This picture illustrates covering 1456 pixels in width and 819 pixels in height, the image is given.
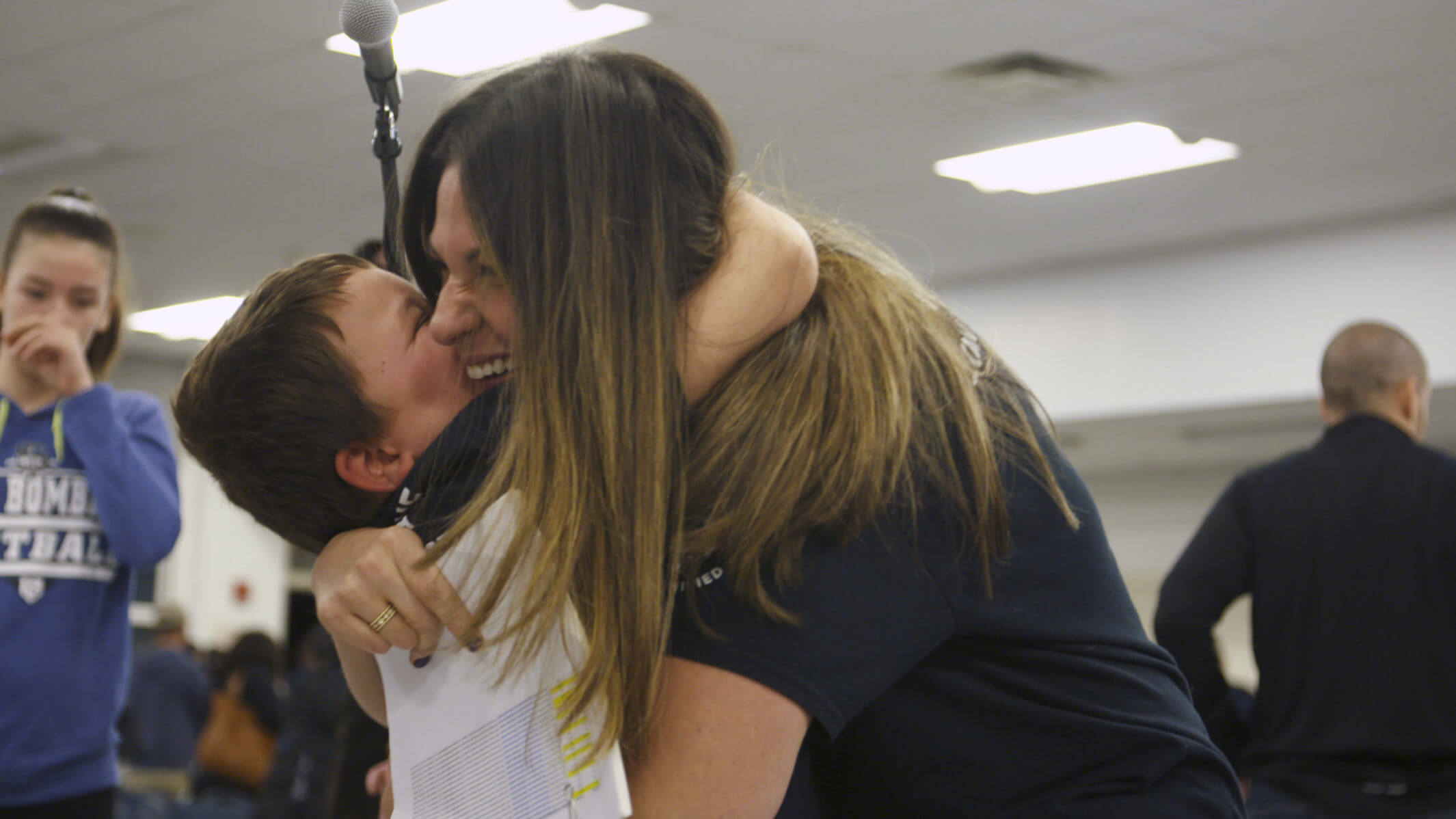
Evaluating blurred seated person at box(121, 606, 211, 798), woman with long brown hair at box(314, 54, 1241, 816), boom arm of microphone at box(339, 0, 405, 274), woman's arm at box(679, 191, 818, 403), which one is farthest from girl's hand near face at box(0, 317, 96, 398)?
blurred seated person at box(121, 606, 211, 798)

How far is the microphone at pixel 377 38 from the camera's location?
140 centimetres

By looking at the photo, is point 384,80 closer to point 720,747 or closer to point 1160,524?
point 720,747

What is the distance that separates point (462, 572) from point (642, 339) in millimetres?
226

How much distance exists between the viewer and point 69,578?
90.0 inches

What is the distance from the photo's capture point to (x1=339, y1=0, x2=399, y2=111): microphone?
1.40m

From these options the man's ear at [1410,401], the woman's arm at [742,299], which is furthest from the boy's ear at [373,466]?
the man's ear at [1410,401]

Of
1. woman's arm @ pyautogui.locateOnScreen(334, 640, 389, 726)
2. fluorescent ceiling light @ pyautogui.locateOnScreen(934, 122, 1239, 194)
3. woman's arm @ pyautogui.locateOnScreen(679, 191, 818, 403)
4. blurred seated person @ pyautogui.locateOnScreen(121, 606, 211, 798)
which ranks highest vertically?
woman's arm @ pyautogui.locateOnScreen(679, 191, 818, 403)

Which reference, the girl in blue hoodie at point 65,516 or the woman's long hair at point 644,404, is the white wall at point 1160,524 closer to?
the girl in blue hoodie at point 65,516

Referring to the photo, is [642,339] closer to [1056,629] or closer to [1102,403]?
[1056,629]

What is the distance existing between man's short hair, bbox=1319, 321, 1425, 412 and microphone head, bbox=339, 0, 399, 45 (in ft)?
8.56

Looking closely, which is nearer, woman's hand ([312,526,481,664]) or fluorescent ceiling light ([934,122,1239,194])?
woman's hand ([312,526,481,664])

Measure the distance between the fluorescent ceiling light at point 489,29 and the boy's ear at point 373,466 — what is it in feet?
11.0

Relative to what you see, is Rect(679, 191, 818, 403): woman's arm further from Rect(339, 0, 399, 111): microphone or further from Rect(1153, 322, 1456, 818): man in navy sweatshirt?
Rect(1153, 322, 1456, 818): man in navy sweatshirt

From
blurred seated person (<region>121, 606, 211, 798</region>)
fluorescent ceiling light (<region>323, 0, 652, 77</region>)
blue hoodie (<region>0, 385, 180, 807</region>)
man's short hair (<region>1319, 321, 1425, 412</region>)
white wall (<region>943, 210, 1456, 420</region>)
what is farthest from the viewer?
white wall (<region>943, 210, 1456, 420</region>)
